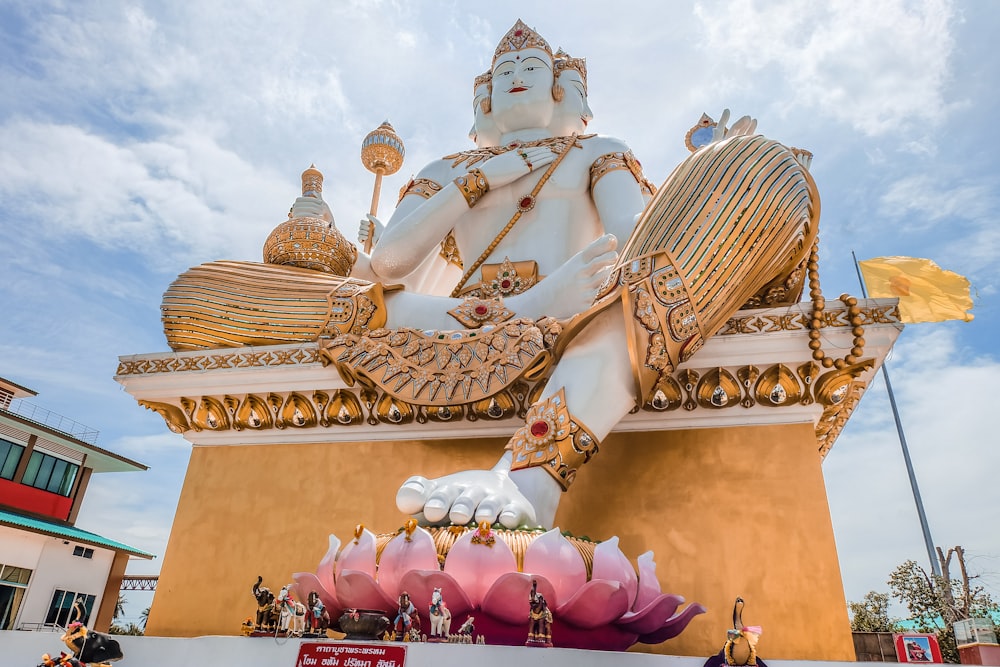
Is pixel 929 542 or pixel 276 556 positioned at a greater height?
pixel 929 542

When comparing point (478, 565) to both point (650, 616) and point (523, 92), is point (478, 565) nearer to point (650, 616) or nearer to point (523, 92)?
point (650, 616)

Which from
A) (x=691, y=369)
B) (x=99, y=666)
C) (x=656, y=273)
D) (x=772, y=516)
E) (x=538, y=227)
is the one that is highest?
(x=538, y=227)

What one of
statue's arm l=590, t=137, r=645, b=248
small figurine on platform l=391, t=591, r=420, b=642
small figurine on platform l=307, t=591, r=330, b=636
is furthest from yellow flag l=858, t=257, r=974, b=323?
small figurine on platform l=307, t=591, r=330, b=636

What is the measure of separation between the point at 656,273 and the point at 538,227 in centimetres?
134

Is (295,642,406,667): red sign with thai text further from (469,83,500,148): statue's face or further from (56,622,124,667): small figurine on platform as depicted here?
(469,83,500,148): statue's face

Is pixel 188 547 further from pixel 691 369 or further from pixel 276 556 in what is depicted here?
pixel 691 369

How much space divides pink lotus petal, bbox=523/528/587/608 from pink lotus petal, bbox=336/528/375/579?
434mm

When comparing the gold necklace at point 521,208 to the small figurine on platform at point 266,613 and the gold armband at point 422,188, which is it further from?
the small figurine on platform at point 266,613

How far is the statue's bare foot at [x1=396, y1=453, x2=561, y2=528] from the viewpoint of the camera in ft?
6.82

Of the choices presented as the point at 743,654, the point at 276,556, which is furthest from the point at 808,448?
the point at 276,556

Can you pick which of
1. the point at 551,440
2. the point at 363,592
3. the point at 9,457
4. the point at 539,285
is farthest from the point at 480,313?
the point at 9,457

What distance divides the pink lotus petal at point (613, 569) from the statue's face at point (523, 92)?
295cm

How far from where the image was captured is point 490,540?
190cm

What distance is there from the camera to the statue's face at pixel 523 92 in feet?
13.9
